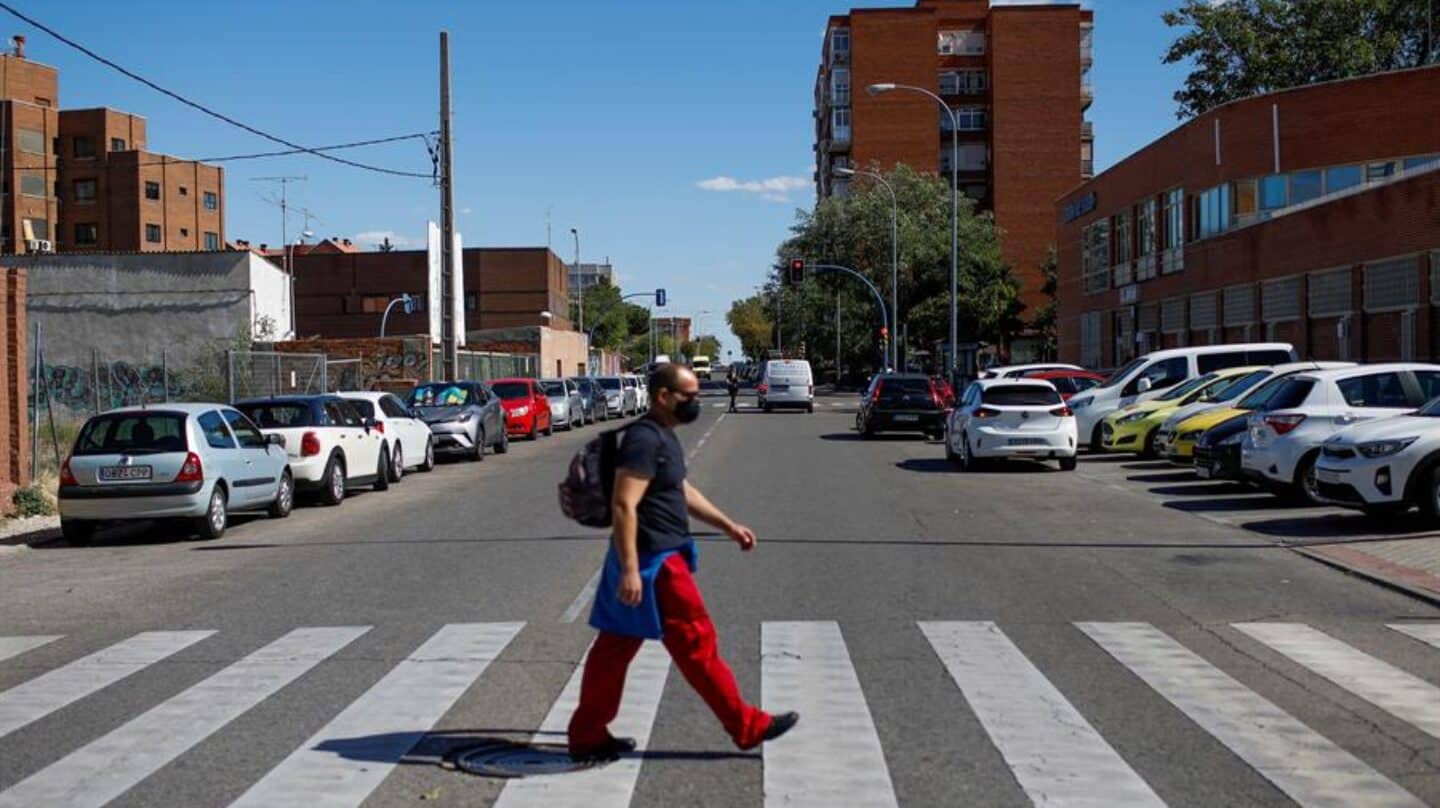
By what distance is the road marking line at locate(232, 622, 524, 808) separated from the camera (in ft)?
20.1

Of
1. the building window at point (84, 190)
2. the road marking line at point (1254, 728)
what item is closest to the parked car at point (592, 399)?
the road marking line at point (1254, 728)

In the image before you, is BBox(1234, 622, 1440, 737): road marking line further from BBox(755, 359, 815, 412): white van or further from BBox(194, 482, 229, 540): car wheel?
BBox(755, 359, 815, 412): white van

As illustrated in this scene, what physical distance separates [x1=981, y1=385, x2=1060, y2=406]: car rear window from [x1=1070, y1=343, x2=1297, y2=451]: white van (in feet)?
16.9

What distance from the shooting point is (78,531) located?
16188mm

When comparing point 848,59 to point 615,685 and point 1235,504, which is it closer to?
point 1235,504

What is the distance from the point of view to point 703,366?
456 ft

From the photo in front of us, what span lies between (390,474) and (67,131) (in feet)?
225

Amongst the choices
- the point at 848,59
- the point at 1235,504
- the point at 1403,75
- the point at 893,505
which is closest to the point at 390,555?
the point at 893,505

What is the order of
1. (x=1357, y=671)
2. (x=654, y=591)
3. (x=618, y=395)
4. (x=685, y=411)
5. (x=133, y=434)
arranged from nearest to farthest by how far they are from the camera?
(x=654, y=591), (x=685, y=411), (x=1357, y=671), (x=133, y=434), (x=618, y=395)

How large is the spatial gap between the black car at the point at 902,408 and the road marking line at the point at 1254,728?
24.4 meters

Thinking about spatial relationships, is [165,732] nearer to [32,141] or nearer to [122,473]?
[122,473]

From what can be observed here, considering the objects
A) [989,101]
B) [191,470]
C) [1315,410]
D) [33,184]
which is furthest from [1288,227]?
[33,184]

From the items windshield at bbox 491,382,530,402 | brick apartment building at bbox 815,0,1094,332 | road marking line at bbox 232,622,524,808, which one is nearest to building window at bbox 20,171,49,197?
brick apartment building at bbox 815,0,1094,332

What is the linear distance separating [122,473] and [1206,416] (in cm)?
1565
